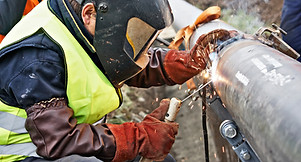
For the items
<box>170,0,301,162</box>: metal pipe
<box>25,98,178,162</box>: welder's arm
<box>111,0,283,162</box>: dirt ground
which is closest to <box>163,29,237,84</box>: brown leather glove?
<box>170,0,301,162</box>: metal pipe

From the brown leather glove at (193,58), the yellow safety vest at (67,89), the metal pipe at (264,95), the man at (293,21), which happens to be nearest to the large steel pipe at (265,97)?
the metal pipe at (264,95)

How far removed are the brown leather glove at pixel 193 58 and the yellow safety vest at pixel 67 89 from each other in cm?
70

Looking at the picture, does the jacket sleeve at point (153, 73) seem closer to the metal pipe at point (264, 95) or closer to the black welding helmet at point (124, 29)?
the black welding helmet at point (124, 29)

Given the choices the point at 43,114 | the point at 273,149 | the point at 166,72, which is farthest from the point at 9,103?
the point at 273,149

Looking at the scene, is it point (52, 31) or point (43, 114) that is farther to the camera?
point (52, 31)

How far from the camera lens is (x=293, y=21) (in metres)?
3.42

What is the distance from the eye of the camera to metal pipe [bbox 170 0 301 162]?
129 centimetres

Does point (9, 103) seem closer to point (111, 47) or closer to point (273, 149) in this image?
point (111, 47)

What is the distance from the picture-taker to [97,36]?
7.04 ft

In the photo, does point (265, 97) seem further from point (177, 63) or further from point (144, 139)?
point (177, 63)

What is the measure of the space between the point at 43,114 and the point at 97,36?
20.7 inches

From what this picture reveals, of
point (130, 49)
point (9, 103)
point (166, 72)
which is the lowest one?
point (166, 72)

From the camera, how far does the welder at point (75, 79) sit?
1994mm

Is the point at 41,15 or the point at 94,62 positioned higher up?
the point at 41,15
